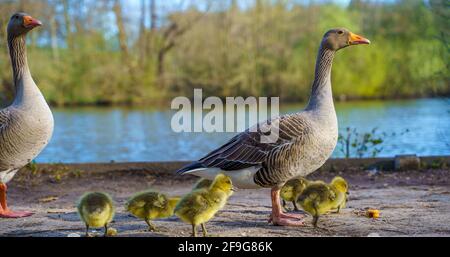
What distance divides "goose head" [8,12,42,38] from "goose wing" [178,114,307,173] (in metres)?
2.61

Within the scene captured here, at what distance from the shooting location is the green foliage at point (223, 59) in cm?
3366

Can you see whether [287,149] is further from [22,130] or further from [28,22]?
[28,22]

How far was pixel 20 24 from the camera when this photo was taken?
634cm

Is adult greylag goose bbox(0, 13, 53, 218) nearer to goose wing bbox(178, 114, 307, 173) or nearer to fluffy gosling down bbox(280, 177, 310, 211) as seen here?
goose wing bbox(178, 114, 307, 173)

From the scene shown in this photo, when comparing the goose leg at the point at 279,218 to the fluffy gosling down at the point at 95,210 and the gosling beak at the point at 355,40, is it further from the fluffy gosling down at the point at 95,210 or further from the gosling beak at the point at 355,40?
the gosling beak at the point at 355,40

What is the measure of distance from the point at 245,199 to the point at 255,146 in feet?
6.40

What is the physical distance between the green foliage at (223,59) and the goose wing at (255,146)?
28205mm

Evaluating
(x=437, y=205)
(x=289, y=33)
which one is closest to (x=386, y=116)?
(x=289, y=33)

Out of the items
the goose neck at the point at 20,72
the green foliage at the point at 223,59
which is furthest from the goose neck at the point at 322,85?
the green foliage at the point at 223,59

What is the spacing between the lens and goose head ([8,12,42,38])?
6.29m

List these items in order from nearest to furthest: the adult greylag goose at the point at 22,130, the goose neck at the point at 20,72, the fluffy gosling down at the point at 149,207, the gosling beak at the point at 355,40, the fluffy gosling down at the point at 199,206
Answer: the fluffy gosling down at the point at 199,206, the fluffy gosling down at the point at 149,207, the adult greylag goose at the point at 22,130, the gosling beak at the point at 355,40, the goose neck at the point at 20,72
